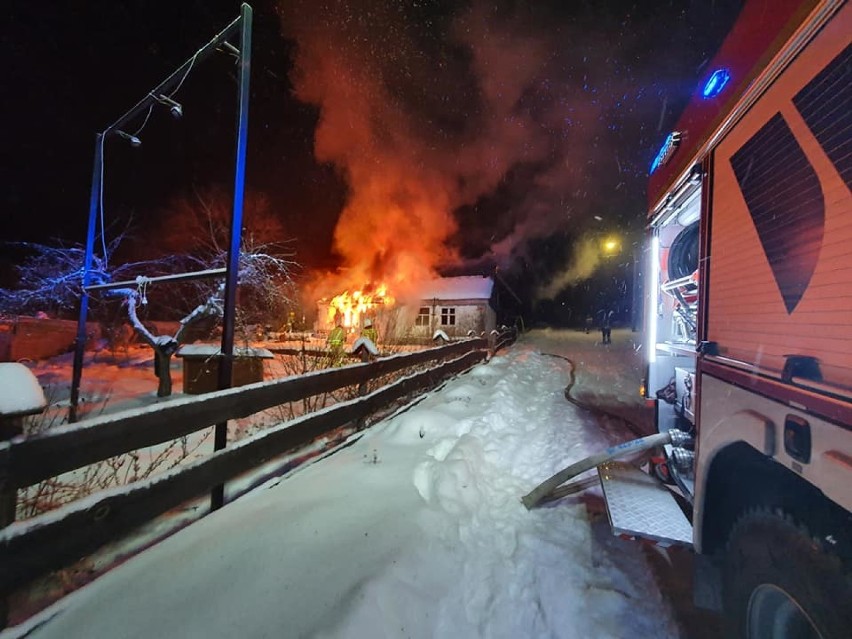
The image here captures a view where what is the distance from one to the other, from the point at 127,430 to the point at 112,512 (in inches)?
15.9

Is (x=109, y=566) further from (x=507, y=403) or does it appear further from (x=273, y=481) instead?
(x=507, y=403)

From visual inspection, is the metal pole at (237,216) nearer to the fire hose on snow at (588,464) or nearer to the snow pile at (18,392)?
the snow pile at (18,392)

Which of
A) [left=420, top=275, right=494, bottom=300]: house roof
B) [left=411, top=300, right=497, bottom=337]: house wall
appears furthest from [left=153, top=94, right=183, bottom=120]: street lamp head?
[left=420, top=275, right=494, bottom=300]: house roof

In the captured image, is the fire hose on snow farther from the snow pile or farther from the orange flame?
the orange flame

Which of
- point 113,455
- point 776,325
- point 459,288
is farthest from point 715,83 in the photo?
point 459,288

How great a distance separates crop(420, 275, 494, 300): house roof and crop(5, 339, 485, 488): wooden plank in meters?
28.2

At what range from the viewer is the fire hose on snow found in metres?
3.00

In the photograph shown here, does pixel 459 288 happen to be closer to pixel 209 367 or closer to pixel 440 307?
pixel 440 307

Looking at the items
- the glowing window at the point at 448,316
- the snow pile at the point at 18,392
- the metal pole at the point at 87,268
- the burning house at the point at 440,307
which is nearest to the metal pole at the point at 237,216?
the snow pile at the point at 18,392

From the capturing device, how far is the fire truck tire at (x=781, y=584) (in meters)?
1.23

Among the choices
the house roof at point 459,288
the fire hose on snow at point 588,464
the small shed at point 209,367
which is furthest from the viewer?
the house roof at point 459,288

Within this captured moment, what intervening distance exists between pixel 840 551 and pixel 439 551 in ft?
6.31

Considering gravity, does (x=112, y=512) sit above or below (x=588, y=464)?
above

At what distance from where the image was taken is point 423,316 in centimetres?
3197
